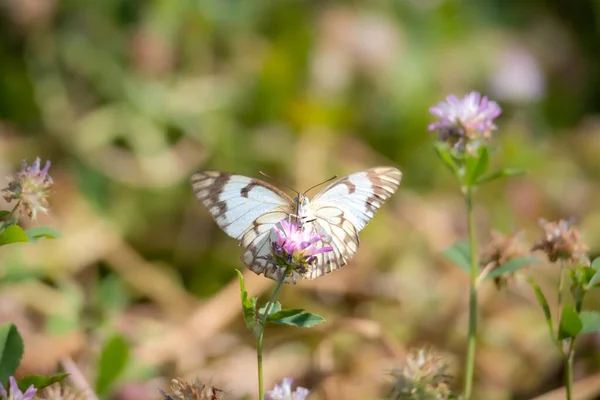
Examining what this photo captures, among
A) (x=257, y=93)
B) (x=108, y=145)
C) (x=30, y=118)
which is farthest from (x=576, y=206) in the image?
(x=30, y=118)

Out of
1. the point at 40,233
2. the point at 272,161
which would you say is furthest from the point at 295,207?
the point at 272,161

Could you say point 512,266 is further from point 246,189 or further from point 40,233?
point 40,233

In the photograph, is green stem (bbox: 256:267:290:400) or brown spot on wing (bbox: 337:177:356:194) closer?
green stem (bbox: 256:267:290:400)

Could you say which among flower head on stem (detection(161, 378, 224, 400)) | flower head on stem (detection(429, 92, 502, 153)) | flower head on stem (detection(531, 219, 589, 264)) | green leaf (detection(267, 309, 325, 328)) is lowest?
flower head on stem (detection(161, 378, 224, 400))

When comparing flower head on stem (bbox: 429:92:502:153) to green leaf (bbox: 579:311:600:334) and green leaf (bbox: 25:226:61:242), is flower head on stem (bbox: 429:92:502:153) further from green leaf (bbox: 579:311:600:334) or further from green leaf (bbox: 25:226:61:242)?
green leaf (bbox: 25:226:61:242)

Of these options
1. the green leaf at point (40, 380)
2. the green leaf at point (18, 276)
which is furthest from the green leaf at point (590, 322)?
the green leaf at point (18, 276)

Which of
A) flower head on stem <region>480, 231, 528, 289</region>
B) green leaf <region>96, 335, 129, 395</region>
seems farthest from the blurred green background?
flower head on stem <region>480, 231, 528, 289</region>

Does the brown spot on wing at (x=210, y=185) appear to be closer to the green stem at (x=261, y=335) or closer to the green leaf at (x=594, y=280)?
the green stem at (x=261, y=335)
